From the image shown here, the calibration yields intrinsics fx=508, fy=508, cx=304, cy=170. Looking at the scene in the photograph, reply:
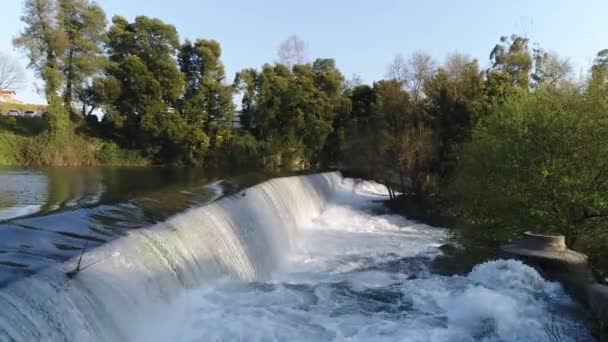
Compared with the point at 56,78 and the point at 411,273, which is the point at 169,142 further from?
the point at 411,273

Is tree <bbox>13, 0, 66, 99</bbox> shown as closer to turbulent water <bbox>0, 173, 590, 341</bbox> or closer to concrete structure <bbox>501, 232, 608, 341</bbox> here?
turbulent water <bbox>0, 173, 590, 341</bbox>

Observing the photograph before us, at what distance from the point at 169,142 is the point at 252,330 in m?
36.4

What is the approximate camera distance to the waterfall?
489 centimetres

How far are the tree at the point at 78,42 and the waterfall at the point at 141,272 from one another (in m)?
30.4

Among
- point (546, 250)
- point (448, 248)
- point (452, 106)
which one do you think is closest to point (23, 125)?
point (452, 106)

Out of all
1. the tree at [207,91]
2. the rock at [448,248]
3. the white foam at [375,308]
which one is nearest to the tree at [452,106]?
the rock at [448,248]

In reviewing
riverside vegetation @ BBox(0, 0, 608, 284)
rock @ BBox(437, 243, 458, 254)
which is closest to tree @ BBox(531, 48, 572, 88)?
riverside vegetation @ BBox(0, 0, 608, 284)

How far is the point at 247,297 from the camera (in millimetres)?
8086

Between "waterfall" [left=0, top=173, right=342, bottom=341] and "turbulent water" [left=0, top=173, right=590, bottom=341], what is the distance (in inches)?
0.7

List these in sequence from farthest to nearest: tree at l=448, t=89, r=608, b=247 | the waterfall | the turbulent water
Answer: tree at l=448, t=89, r=608, b=247, the turbulent water, the waterfall

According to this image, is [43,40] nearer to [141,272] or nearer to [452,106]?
[452,106]

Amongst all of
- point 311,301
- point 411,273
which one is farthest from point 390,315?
point 411,273

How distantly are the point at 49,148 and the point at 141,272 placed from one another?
33.2 metres

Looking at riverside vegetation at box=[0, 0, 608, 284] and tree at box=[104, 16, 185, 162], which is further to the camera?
tree at box=[104, 16, 185, 162]
